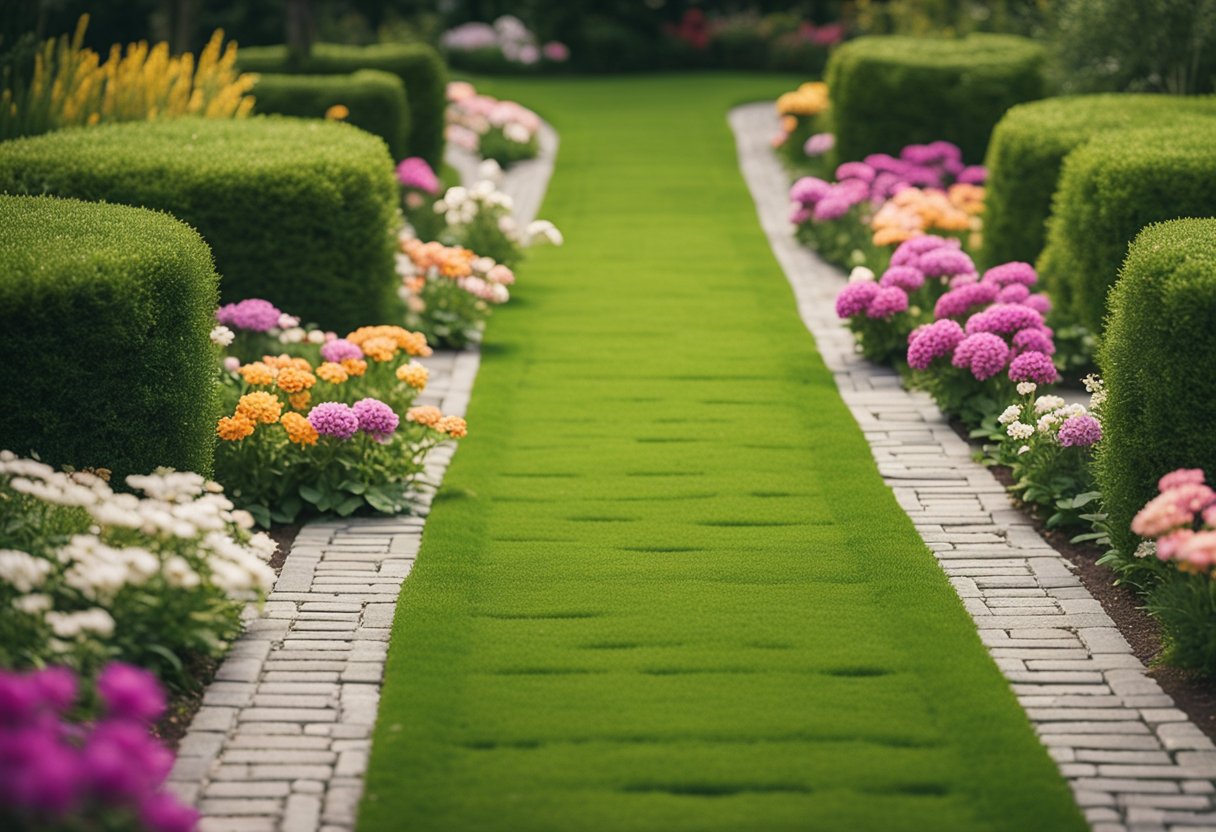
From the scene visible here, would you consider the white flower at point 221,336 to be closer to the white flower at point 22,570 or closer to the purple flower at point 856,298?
the white flower at point 22,570

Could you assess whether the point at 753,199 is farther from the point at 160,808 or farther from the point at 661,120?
the point at 160,808

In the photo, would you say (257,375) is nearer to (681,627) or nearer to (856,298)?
(681,627)

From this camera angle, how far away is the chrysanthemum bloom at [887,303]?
10039 mm

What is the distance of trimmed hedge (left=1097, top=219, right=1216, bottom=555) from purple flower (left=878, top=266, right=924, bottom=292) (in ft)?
10.6

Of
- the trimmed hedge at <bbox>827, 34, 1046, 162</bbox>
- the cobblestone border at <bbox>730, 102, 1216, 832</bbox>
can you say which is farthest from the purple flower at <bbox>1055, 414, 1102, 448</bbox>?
the trimmed hedge at <bbox>827, 34, 1046, 162</bbox>

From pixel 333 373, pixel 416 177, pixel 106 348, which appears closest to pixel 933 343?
pixel 333 373

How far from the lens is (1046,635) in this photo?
20.5ft

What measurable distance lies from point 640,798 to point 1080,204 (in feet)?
21.4

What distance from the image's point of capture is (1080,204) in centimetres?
997

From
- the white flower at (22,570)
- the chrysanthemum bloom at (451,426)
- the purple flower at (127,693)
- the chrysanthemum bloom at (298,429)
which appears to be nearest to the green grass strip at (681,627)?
the chrysanthemum bloom at (451,426)

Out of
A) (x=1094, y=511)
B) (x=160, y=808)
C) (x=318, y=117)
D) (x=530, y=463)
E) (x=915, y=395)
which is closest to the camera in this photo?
(x=160, y=808)

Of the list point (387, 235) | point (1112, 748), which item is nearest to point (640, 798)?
point (1112, 748)

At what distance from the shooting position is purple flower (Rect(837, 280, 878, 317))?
33.3 ft

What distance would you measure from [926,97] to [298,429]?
1086cm
